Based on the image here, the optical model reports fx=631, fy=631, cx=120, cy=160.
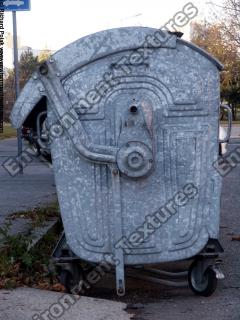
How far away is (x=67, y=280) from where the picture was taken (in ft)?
17.5

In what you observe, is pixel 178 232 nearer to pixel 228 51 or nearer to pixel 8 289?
pixel 8 289

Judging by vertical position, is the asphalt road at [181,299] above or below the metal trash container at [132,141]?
below

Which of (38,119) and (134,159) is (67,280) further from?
(38,119)

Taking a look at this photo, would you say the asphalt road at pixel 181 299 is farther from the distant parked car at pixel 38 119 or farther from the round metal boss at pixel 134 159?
the distant parked car at pixel 38 119

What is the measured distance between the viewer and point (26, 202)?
9812mm

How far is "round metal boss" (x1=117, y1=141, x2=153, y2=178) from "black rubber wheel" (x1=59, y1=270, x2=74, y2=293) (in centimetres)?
103

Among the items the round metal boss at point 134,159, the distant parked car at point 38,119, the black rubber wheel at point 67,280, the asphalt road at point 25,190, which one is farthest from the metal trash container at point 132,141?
the asphalt road at point 25,190

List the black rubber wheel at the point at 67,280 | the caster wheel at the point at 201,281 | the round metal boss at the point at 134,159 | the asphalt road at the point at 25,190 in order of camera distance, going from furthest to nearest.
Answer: the asphalt road at the point at 25,190 < the black rubber wheel at the point at 67,280 < the caster wheel at the point at 201,281 < the round metal boss at the point at 134,159

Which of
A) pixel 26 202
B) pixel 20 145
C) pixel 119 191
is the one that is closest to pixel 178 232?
pixel 119 191

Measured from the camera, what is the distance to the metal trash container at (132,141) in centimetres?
502

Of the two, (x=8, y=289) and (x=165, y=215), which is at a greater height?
(x=165, y=215)

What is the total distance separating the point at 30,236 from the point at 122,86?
239 cm

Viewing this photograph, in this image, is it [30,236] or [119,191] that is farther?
[30,236]

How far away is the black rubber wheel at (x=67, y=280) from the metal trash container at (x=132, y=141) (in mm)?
281
